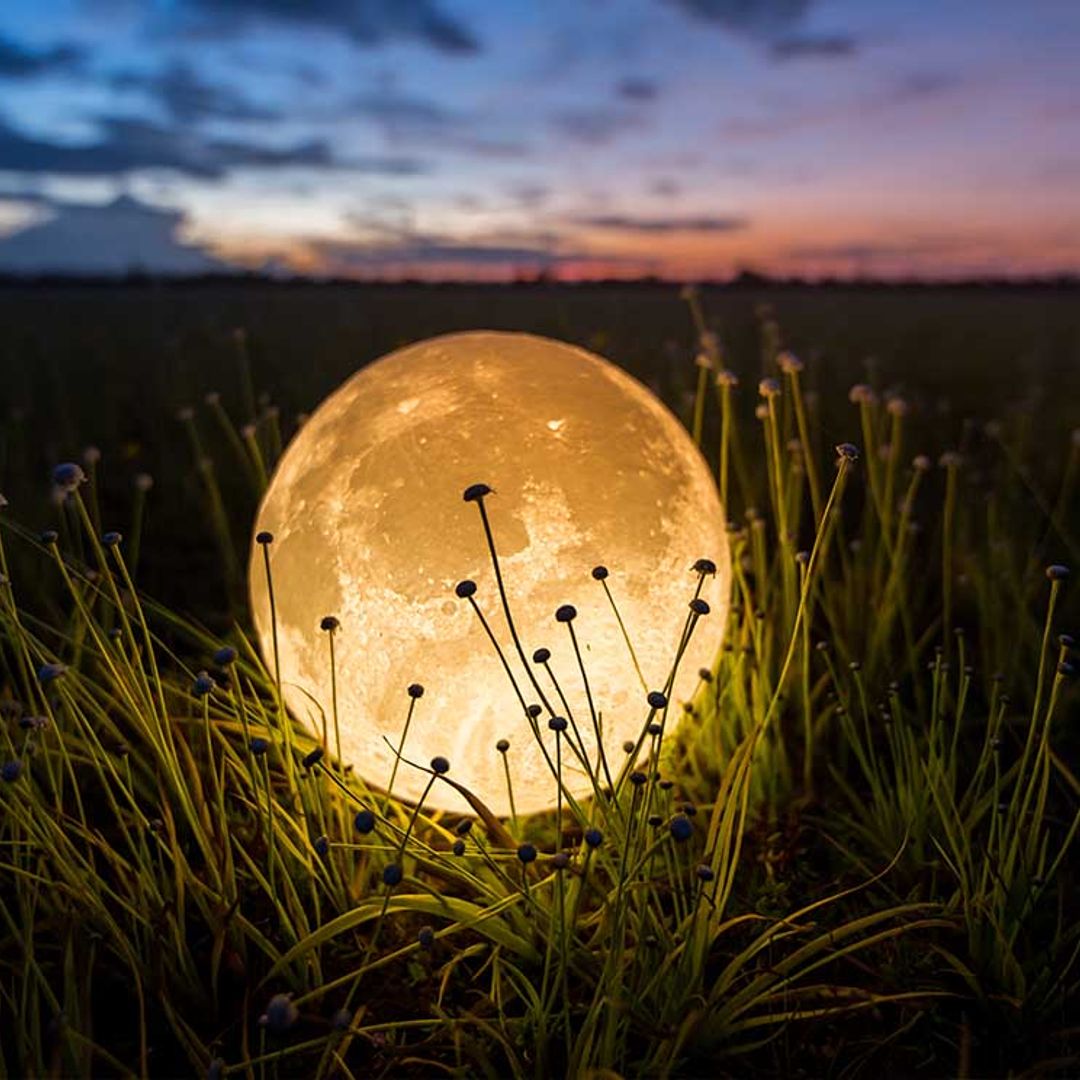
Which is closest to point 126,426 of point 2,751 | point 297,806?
point 2,751

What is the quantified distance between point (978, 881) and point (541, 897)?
1030mm

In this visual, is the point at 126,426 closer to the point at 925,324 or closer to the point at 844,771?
the point at 844,771

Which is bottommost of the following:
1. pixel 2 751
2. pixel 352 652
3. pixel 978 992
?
pixel 978 992

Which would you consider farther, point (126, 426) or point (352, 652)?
point (126, 426)

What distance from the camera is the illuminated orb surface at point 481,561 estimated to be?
2.14 meters

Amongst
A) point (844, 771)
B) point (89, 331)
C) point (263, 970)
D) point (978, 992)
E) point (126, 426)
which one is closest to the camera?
point (978, 992)

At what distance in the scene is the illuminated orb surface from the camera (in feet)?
7.02

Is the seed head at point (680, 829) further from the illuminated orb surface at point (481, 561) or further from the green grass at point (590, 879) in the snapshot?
the illuminated orb surface at point (481, 561)

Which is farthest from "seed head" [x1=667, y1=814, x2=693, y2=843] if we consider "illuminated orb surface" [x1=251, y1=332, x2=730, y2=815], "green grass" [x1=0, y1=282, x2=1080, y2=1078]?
"illuminated orb surface" [x1=251, y1=332, x2=730, y2=815]

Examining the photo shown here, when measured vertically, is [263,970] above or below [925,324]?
below

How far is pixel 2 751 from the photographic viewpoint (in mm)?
2691

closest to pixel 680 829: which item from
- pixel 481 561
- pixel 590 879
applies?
pixel 590 879

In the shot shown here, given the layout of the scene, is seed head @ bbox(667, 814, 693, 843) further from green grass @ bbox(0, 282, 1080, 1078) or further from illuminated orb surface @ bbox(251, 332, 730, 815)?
illuminated orb surface @ bbox(251, 332, 730, 815)

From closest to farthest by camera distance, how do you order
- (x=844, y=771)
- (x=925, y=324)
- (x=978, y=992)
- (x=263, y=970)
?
(x=978, y=992), (x=263, y=970), (x=844, y=771), (x=925, y=324)
